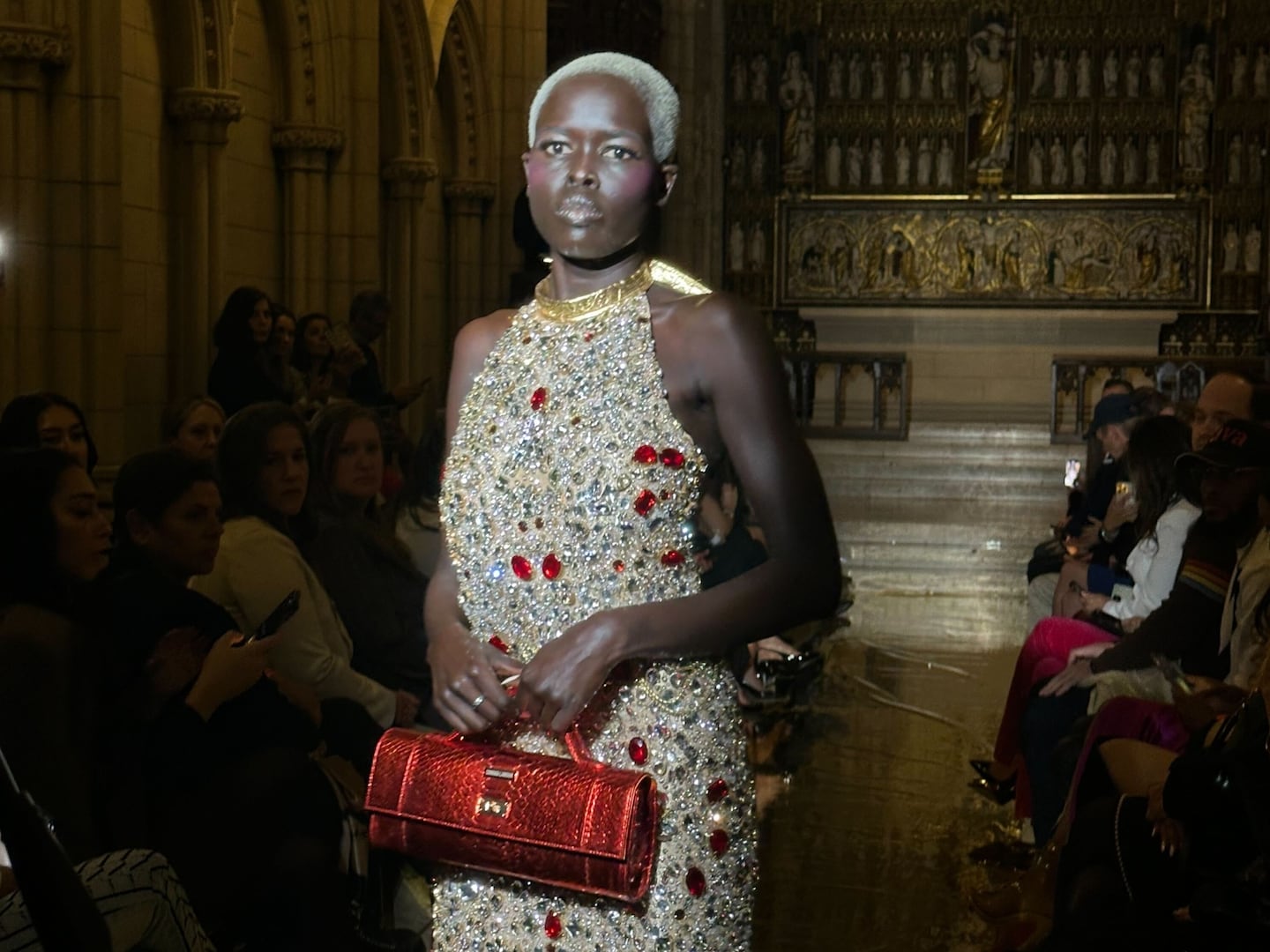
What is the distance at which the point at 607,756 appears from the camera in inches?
75.0

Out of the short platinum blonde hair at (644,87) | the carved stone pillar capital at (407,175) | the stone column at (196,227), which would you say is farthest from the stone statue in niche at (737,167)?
the short platinum blonde hair at (644,87)

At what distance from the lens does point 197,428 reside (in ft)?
19.1

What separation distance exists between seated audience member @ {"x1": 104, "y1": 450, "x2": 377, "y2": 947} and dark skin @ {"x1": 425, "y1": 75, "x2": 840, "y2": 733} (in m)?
1.72

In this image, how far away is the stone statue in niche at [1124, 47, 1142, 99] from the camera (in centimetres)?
1777

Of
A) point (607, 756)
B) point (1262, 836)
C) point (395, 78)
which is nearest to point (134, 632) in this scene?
point (607, 756)

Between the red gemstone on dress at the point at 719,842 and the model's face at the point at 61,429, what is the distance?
346 centimetres

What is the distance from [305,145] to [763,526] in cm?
850

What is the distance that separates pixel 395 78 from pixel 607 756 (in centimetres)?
984

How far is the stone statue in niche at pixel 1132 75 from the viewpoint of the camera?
17766 millimetres

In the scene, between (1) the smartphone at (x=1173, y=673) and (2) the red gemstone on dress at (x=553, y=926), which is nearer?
(2) the red gemstone on dress at (x=553, y=926)

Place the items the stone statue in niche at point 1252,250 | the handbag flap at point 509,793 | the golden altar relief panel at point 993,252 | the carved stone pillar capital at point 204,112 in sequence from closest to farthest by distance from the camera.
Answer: the handbag flap at point 509,793, the carved stone pillar capital at point 204,112, the stone statue in niche at point 1252,250, the golden altar relief panel at point 993,252

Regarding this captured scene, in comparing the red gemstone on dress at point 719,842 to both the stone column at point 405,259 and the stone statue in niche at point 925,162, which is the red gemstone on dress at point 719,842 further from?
the stone statue in niche at point 925,162

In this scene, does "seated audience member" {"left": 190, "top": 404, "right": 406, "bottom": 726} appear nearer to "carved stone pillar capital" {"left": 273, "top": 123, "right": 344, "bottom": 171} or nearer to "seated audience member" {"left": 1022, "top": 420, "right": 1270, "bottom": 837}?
"seated audience member" {"left": 1022, "top": 420, "right": 1270, "bottom": 837}

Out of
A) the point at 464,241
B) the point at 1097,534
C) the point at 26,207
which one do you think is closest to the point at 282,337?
the point at 26,207
